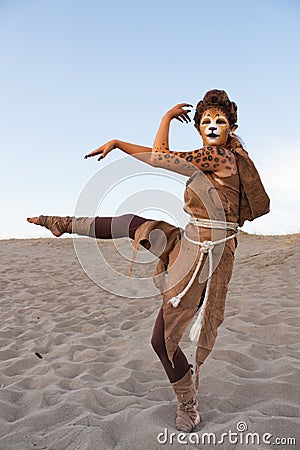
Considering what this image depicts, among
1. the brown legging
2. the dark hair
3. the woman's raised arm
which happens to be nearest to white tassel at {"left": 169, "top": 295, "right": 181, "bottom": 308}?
the brown legging

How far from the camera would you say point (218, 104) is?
2.47m

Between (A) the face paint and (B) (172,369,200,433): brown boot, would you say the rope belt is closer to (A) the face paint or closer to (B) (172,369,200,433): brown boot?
(B) (172,369,200,433): brown boot

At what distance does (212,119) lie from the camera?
2439mm

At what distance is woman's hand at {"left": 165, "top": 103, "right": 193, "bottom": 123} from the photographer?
94.0 inches

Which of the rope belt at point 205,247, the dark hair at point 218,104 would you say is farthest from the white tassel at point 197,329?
the dark hair at point 218,104

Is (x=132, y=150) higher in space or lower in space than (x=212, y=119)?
lower

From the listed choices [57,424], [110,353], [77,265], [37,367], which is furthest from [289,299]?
[77,265]

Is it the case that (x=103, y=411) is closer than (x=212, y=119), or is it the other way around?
(x=212, y=119)

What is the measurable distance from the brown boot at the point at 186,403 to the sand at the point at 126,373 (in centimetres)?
7

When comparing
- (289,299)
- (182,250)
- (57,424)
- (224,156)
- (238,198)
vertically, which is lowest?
(57,424)

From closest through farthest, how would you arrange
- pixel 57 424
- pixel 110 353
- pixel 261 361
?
pixel 57 424 < pixel 261 361 < pixel 110 353

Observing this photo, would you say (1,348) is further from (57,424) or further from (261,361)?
(261,361)

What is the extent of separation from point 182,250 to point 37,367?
2048mm

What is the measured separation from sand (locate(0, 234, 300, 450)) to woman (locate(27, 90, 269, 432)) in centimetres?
38
